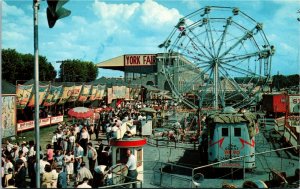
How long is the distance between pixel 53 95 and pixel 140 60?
63189 mm

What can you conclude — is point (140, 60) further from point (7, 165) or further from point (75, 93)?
point (7, 165)

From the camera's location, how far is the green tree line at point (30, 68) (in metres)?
63.1

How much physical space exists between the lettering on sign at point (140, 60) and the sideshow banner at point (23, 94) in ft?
215

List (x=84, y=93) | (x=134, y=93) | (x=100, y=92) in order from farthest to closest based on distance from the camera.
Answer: (x=134, y=93) < (x=100, y=92) < (x=84, y=93)

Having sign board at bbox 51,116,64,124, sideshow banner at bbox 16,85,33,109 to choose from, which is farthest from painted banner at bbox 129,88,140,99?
sideshow banner at bbox 16,85,33,109

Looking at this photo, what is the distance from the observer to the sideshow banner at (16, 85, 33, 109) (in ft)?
77.0

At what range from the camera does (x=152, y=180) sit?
13.1 metres

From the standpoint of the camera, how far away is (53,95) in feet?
92.2

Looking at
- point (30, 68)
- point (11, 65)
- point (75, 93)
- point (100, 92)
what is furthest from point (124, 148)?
point (30, 68)

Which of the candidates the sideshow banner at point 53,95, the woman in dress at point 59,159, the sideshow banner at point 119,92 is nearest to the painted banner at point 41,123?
the sideshow banner at point 53,95

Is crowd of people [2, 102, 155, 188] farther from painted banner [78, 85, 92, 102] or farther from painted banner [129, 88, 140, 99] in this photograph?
painted banner [129, 88, 140, 99]

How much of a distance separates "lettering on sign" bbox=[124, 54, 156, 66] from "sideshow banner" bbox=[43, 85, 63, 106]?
6057 cm

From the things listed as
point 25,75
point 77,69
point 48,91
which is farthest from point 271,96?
point 77,69

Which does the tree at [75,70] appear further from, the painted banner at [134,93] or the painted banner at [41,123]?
the painted banner at [41,123]
